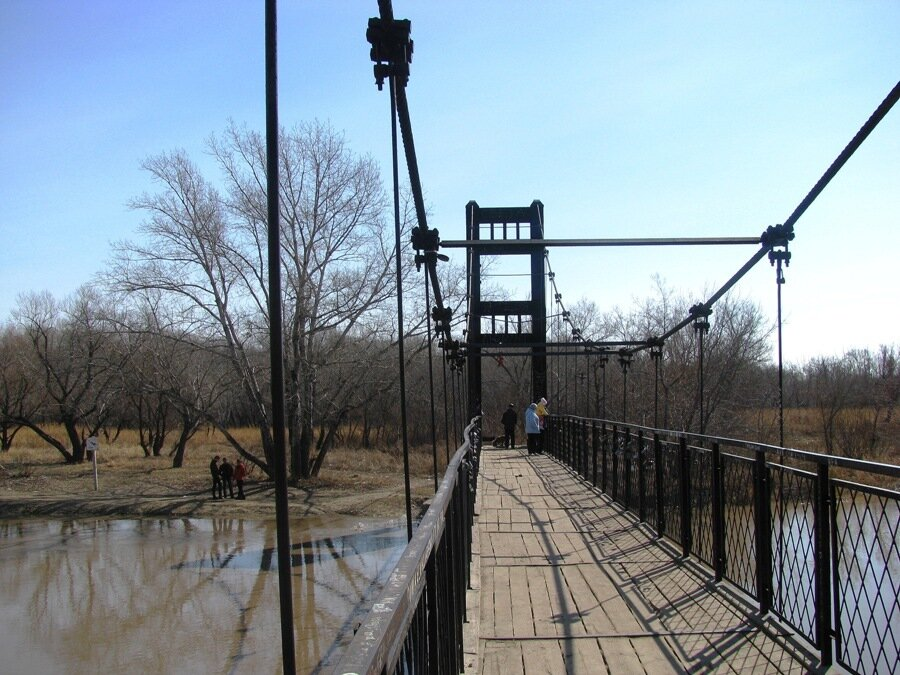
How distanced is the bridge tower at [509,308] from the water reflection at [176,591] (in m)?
4.78

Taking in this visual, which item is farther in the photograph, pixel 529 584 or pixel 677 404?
pixel 677 404

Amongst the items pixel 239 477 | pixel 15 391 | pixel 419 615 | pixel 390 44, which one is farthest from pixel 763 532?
pixel 15 391

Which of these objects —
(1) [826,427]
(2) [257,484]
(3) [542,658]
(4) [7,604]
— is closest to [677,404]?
→ (1) [826,427]

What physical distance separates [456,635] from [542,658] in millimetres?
506

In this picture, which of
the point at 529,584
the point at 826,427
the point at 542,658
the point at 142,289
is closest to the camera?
the point at 542,658

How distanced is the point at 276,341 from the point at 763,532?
2.95 meters

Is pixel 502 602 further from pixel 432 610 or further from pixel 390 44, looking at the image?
pixel 390 44

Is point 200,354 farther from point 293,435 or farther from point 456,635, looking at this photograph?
point 456,635

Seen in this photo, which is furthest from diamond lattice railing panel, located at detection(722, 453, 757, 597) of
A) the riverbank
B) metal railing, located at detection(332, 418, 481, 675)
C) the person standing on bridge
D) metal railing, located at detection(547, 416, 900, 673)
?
the riverbank

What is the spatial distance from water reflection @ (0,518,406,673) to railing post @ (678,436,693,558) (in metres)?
8.23

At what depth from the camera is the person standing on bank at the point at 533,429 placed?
14695mm

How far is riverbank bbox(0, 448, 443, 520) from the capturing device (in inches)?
914

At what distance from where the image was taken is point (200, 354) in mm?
25109

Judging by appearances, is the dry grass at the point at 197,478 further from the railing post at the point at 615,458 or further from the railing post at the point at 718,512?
the railing post at the point at 718,512
